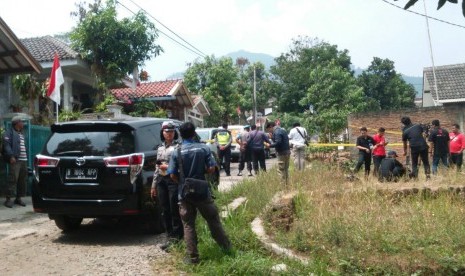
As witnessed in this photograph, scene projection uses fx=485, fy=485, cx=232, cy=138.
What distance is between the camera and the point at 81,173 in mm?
6648

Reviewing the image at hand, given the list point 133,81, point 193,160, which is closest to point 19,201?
point 193,160

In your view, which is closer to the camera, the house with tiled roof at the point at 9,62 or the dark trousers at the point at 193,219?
the dark trousers at the point at 193,219

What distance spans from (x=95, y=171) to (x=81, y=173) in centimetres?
21

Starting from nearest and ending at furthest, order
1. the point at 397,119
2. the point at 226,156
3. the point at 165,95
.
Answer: the point at 226,156 → the point at 397,119 → the point at 165,95

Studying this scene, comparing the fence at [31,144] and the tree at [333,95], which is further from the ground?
the tree at [333,95]

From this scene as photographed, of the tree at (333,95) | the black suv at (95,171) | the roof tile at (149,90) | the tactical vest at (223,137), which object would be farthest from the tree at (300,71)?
the black suv at (95,171)

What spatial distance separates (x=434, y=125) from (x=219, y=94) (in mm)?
27174

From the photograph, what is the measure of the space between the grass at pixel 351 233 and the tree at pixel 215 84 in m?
30.5

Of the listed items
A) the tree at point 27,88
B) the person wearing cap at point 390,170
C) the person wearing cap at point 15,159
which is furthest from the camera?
the tree at point 27,88

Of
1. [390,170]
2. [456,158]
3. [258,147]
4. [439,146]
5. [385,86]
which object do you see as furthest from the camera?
[385,86]

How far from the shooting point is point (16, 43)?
11883mm

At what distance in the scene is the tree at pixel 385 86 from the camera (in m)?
45.2

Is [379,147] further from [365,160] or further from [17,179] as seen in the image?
[17,179]

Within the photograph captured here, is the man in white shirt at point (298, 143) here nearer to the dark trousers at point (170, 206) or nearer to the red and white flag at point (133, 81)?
the dark trousers at point (170, 206)
